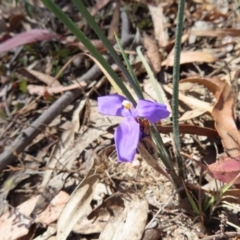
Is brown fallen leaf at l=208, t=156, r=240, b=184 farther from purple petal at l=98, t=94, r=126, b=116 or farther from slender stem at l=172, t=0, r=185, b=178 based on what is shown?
purple petal at l=98, t=94, r=126, b=116

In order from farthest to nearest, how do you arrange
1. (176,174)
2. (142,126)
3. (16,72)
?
(16,72) → (176,174) → (142,126)

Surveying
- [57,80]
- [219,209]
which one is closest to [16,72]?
[57,80]

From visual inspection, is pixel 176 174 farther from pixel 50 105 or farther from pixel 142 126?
pixel 50 105

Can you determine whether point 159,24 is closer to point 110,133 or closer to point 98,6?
point 98,6

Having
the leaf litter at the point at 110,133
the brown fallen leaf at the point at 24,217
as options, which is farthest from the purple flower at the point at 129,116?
the brown fallen leaf at the point at 24,217

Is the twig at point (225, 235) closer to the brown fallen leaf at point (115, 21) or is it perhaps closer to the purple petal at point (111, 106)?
the purple petal at point (111, 106)

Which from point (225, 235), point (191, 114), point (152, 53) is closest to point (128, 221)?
point (225, 235)

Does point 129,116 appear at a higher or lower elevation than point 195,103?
higher
